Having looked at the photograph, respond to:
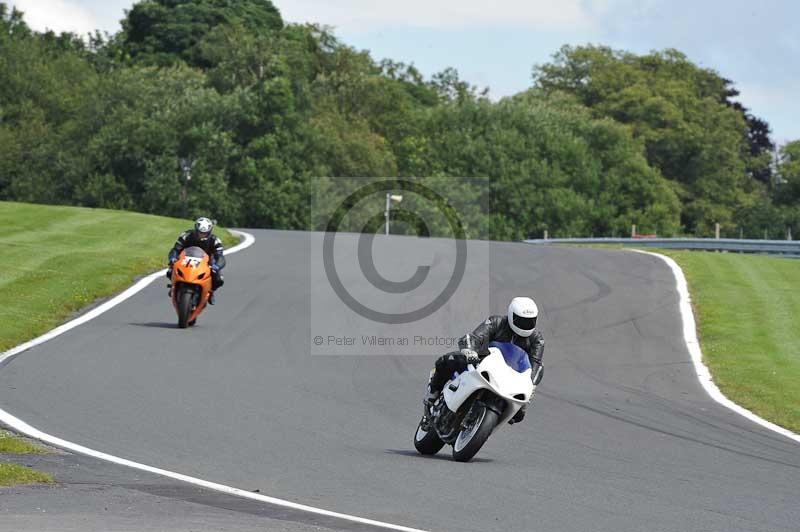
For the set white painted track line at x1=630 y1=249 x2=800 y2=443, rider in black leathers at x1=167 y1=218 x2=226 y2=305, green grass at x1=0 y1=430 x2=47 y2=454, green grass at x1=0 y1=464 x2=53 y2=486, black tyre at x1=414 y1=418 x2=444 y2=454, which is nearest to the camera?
green grass at x1=0 y1=464 x2=53 y2=486

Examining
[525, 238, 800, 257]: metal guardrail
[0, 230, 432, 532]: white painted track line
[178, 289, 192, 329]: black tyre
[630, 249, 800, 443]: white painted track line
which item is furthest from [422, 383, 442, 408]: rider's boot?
[525, 238, 800, 257]: metal guardrail

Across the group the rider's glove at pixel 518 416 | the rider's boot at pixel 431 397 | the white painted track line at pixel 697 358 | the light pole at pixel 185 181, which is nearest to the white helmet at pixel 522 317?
the rider's glove at pixel 518 416

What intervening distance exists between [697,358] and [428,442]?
869cm

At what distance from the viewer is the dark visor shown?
11.2m

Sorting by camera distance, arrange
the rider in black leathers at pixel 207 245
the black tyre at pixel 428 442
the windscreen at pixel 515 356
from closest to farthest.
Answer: the windscreen at pixel 515 356 < the black tyre at pixel 428 442 < the rider in black leathers at pixel 207 245

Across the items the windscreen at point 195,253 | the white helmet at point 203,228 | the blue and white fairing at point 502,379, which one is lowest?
the blue and white fairing at point 502,379

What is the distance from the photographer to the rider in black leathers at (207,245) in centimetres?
2086

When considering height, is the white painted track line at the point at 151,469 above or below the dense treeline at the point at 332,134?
below

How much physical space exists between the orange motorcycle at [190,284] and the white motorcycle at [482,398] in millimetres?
9342

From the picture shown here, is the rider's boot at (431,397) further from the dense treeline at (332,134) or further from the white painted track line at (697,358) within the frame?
the dense treeline at (332,134)

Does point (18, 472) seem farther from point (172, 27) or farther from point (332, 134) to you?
point (172, 27)

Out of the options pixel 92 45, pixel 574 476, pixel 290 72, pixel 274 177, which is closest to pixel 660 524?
pixel 574 476

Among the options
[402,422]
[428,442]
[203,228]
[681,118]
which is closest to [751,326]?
[203,228]

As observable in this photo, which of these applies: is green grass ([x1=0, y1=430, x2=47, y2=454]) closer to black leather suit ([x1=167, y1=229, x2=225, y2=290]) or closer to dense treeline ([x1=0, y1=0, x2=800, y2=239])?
black leather suit ([x1=167, y1=229, x2=225, y2=290])
